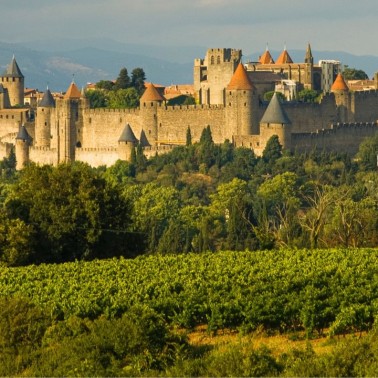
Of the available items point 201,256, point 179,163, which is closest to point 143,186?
point 179,163

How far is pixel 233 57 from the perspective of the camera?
245 feet

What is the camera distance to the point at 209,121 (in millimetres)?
70938

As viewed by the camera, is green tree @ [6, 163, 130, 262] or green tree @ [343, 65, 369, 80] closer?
green tree @ [6, 163, 130, 262]

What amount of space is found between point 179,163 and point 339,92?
9.86m

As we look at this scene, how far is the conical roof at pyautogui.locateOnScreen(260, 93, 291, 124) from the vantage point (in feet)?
224

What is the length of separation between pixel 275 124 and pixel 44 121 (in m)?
12.7

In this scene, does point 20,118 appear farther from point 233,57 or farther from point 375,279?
point 375,279

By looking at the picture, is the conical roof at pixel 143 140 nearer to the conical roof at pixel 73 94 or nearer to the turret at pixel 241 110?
the turret at pixel 241 110

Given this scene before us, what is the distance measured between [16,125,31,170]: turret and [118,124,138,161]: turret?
5.49m

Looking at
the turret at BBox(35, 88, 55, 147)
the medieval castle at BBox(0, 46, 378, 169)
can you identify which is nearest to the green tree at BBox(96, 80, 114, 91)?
the medieval castle at BBox(0, 46, 378, 169)

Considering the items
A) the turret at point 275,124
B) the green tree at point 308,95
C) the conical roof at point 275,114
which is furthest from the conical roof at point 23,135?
the green tree at point 308,95

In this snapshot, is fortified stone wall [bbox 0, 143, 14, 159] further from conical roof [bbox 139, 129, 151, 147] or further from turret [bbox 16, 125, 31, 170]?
conical roof [bbox 139, 129, 151, 147]

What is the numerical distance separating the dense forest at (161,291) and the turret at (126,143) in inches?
600

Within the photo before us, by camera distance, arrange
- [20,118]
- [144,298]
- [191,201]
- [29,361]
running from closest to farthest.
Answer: [29,361]
[144,298]
[191,201]
[20,118]
